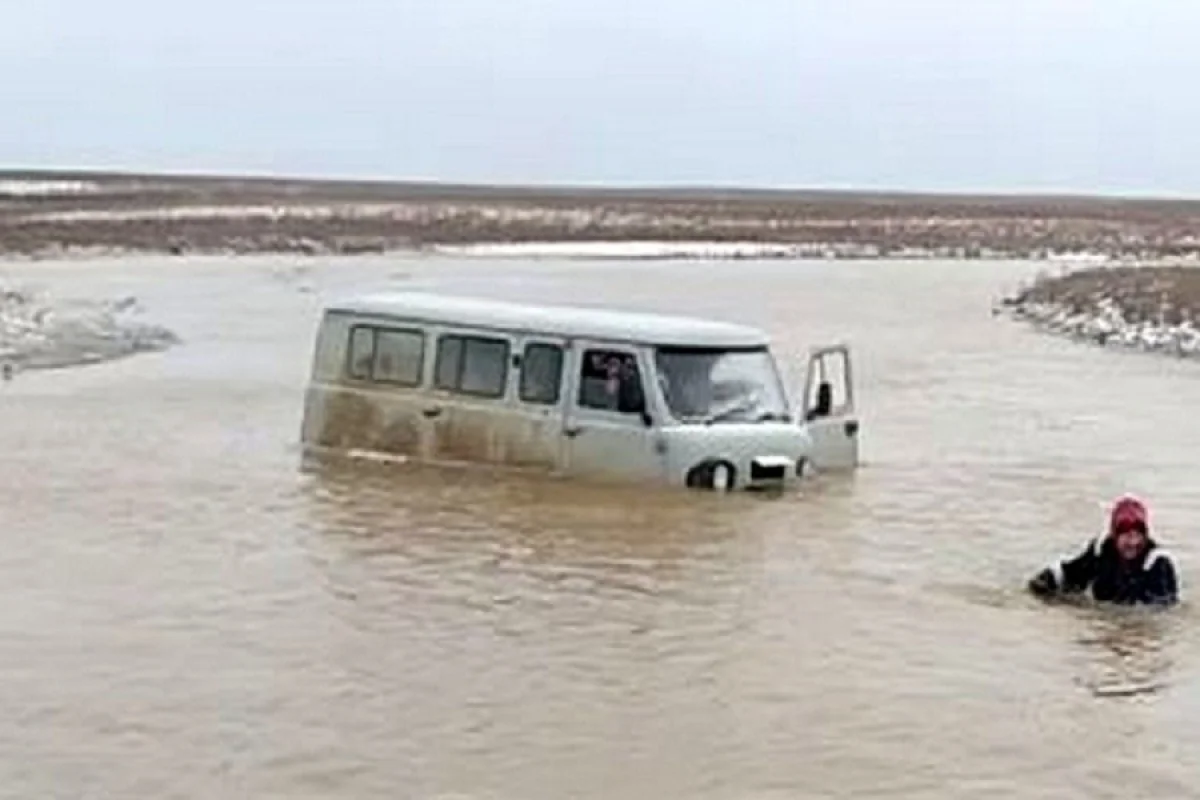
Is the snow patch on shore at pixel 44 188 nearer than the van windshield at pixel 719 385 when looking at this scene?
No

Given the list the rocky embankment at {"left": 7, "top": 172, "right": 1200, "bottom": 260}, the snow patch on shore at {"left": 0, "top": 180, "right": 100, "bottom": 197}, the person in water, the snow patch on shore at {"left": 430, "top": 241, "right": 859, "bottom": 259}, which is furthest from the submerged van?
the snow patch on shore at {"left": 0, "top": 180, "right": 100, "bottom": 197}

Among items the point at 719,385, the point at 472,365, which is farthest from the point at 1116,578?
the point at 472,365

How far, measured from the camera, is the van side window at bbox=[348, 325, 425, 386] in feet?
67.1

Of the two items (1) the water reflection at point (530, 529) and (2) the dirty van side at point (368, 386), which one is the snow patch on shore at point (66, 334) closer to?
(2) the dirty van side at point (368, 386)

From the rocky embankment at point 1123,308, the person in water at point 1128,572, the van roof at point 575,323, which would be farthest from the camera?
the rocky embankment at point 1123,308

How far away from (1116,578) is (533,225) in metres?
78.2

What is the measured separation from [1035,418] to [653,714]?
15319 mm

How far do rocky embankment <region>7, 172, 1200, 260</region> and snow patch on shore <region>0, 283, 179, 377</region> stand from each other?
79.7ft

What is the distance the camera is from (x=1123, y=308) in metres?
40.5

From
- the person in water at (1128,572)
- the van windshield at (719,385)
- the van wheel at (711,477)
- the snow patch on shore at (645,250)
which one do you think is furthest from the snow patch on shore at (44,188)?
the person in water at (1128,572)

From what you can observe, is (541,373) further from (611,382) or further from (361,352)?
(361,352)

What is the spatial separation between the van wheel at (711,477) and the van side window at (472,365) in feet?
Result: 6.23

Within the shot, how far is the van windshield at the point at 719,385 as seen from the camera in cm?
1892

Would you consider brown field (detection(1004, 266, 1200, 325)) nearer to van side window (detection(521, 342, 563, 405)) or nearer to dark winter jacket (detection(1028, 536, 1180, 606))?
van side window (detection(521, 342, 563, 405))
